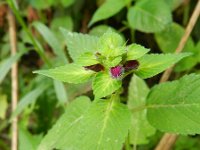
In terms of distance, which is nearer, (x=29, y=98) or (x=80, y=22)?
(x=29, y=98)

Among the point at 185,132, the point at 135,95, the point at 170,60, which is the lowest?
the point at 135,95

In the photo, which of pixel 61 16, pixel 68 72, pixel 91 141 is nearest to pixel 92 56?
pixel 68 72

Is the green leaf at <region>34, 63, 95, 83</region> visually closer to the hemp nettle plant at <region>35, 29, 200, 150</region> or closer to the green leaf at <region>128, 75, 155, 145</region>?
the hemp nettle plant at <region>35, 29, 200, 150</region>

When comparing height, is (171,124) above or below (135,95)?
above

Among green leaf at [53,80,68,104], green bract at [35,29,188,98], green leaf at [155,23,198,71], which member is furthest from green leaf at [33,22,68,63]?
green bract at [35,29,188,98]

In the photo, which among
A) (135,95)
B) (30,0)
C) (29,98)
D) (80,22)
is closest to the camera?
(135,95)

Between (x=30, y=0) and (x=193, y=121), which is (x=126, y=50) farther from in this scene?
(x=30, y=0)

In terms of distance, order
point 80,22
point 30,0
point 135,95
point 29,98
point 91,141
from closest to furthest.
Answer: point 91,141, point 135,95, point 29,98, point 30,0, point 80,22
